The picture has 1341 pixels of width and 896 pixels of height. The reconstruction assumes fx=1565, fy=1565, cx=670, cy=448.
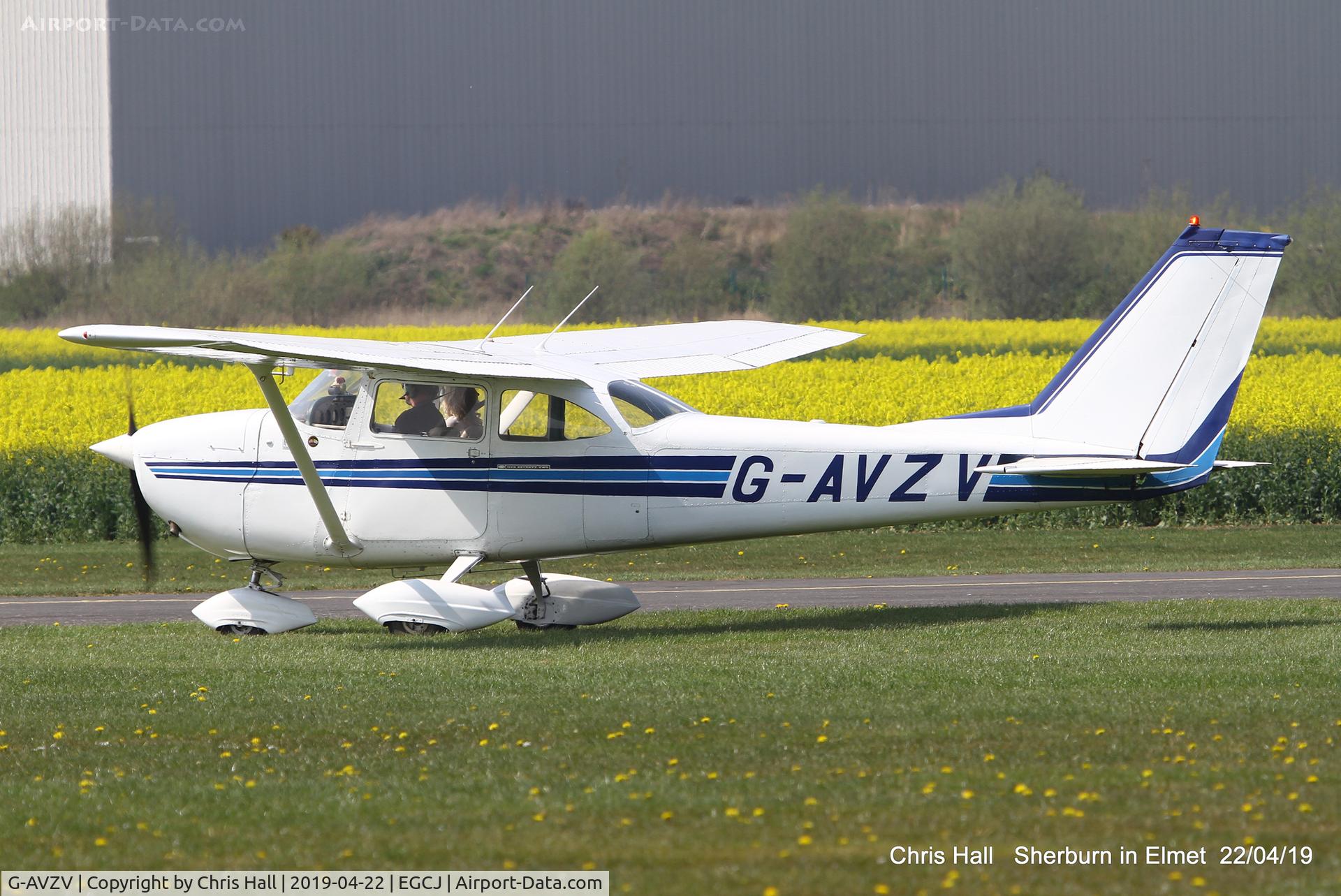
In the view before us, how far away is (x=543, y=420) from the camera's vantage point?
13180 millimetres

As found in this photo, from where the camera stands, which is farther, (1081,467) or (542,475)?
(542,475)

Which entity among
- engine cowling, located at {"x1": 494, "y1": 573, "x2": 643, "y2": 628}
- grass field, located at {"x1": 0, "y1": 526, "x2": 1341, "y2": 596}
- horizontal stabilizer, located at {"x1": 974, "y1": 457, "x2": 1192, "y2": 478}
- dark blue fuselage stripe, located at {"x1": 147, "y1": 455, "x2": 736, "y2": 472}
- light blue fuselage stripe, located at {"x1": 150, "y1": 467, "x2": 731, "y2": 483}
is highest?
horizontal stabilizer, located at {"x1": 974, "y1": 457, "x2": 1192, "y2": 478}

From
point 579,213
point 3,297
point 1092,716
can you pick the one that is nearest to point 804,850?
point 1092,716

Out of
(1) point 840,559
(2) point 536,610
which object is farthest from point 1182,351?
(1) point 840,559

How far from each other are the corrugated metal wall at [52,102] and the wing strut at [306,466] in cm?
3776

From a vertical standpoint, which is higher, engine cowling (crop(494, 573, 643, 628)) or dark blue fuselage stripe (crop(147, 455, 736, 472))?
dark blue fuselage stripe (crop(147, 455, 736, 472))

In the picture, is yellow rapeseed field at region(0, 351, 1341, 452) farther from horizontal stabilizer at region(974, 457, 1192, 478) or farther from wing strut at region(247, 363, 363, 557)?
wing strut at region(247, 363, 363, 557)

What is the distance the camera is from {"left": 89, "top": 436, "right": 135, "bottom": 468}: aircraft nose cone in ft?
46.0

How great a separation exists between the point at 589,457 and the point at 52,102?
4057 centimetres

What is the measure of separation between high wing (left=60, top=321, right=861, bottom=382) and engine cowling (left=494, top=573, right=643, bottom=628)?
2018 millimetres

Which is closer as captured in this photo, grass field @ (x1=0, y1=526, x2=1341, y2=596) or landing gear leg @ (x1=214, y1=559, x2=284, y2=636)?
landing gear leg @ (x1=214, y1=559, x2=284, y2=636)

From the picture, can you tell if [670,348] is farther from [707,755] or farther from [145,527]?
[707,755]

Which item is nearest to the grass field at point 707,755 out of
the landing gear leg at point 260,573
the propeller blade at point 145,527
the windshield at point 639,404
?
the propeller blade at point 145,527

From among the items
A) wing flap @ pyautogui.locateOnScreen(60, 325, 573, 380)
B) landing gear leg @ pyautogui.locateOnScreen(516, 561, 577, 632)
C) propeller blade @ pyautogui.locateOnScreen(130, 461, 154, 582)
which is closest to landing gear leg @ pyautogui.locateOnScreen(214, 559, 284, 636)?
propeller blade @ pyautogui.locateOnScreen(130, 461, 154, 582)
